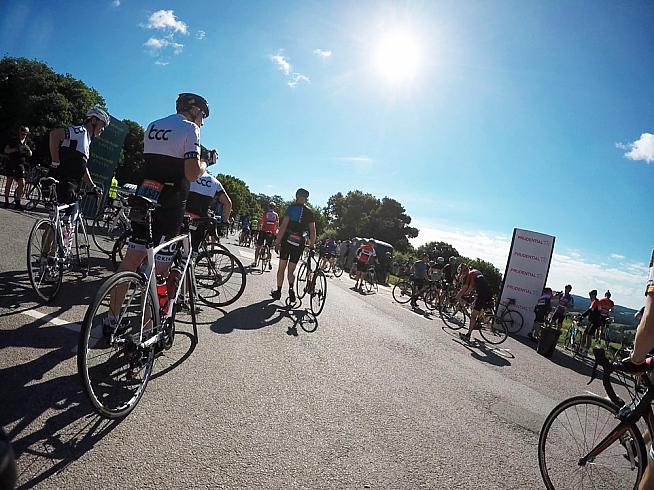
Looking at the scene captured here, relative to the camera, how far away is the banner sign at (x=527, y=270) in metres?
13.8

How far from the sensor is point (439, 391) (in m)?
4.42

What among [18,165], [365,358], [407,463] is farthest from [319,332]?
[18,165]

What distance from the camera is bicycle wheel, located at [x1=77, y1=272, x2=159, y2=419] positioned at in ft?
7.07

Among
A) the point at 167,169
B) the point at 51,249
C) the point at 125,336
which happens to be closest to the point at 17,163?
the point at 51,249

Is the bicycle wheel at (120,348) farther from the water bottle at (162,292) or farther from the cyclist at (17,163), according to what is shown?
the cyclist at (17,163)

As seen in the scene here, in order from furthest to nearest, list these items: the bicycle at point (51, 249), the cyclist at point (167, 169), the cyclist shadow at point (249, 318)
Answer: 1. the cyclist shadow at point (249, 318)
2. the bicycle at point (51, 249)
3. the cyclist at point (167, 169)

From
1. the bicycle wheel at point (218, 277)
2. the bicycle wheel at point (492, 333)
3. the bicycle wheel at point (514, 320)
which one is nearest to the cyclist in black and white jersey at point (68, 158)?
the bicycle wheel at point (218, 277)

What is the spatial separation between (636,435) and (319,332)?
13.2ft

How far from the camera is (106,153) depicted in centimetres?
1205

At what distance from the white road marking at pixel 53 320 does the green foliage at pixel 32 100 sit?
142ft

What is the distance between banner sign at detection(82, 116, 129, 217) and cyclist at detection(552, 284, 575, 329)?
16639 millimetres

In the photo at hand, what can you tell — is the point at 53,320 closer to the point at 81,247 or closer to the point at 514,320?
the point at 81,247

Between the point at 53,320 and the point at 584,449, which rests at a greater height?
the point at 584,449

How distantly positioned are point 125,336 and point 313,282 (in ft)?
16.8
